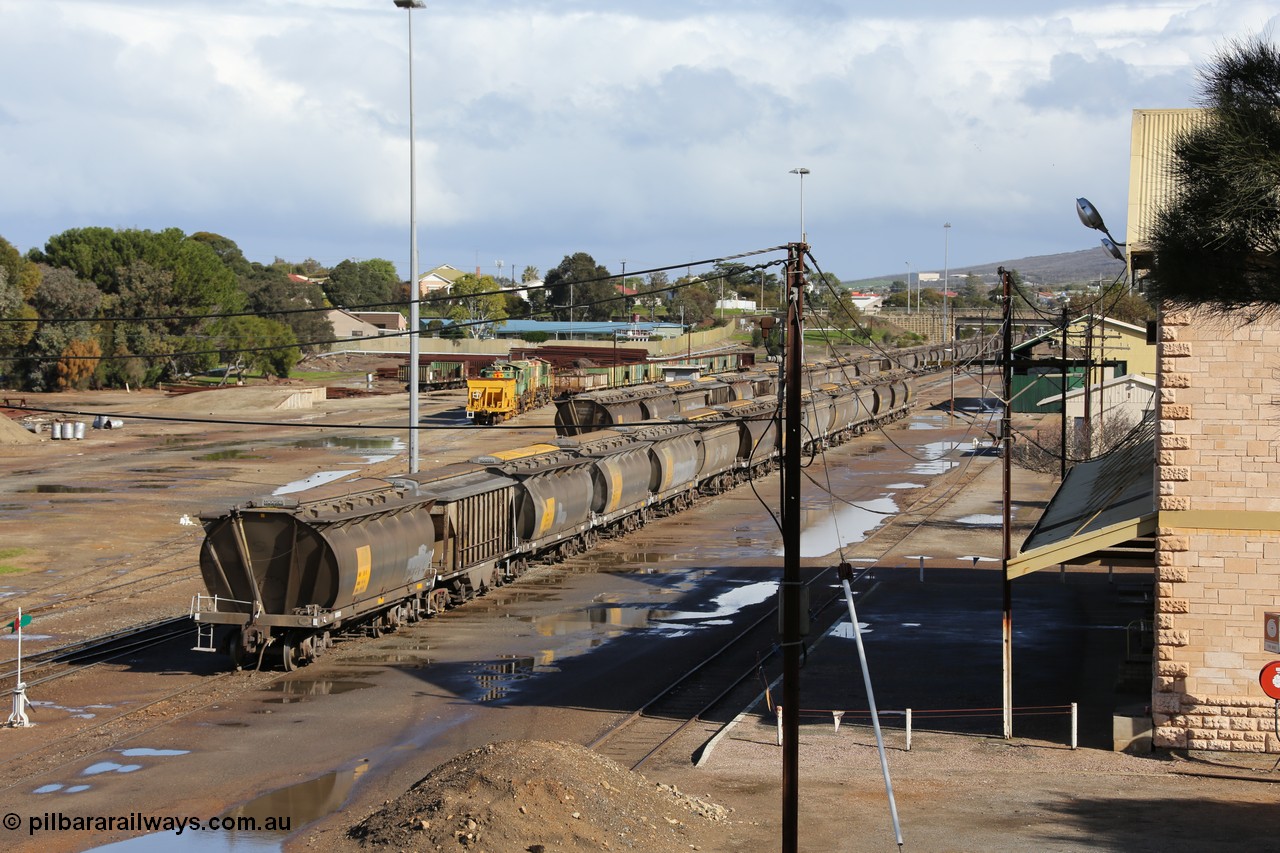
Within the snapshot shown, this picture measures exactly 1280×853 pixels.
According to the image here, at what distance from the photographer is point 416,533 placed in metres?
29.1

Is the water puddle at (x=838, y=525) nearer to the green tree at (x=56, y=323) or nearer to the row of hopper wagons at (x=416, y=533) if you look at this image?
the row of hopper wagons at (x=416, y=533)

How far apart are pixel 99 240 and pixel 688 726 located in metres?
108

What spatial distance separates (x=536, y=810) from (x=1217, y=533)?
1195 centimetres

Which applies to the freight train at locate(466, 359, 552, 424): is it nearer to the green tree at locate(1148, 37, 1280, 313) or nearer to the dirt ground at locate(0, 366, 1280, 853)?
the dirt ground at locate(0, 366, 1280, 853)

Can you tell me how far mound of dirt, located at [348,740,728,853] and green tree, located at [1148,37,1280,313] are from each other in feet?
29.3

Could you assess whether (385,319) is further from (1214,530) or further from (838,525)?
(1214,530)

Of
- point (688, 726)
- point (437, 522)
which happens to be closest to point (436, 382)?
point (437, 522)

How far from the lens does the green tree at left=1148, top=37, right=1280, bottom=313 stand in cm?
1190

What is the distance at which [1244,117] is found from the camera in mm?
12047

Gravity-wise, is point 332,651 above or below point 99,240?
below

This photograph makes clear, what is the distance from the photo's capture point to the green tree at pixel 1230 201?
468 inches

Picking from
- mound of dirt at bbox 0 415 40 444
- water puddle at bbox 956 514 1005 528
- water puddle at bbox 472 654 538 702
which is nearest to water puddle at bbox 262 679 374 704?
water puddle at bbox 472 654 538 702

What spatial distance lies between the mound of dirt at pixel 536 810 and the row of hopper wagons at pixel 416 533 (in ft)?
15.1

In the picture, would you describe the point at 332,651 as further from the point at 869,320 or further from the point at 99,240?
the point at 869,320
